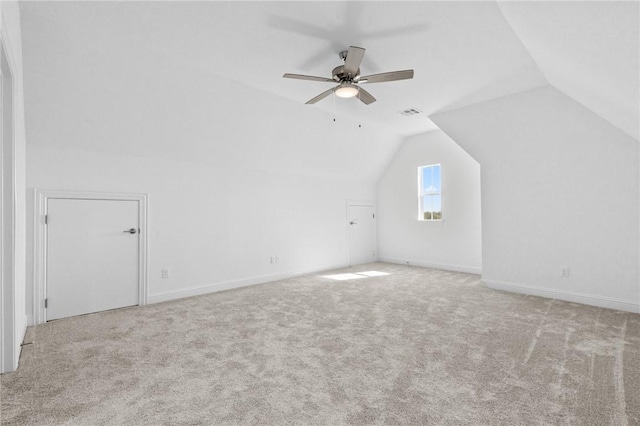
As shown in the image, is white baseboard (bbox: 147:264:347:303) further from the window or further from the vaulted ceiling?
the window

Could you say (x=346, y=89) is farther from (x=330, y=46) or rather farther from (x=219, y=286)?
(x=219, y=286)

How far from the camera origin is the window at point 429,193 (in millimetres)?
6484

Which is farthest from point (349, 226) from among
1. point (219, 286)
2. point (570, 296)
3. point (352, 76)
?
point (352, 76)

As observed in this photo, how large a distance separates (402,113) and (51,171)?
16.1 feet

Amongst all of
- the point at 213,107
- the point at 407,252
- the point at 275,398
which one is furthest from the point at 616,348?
the point at 213,107

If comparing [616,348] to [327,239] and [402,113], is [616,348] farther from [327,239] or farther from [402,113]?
[327,239]

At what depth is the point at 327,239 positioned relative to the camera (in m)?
6.50

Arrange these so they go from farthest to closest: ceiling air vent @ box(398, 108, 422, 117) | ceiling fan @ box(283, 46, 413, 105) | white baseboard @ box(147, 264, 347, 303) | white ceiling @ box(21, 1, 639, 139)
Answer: ceiling air vent @ box(398, 108, 422, 117), white baseboard @ box(147, 264, 347, 303), ceiling fan @ box(283, 46, 413, 105), white ceiling @ box(21, 1, 639, 139)

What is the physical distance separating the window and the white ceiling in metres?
2.83

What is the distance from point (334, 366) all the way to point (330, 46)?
Answer: 291 centimetres

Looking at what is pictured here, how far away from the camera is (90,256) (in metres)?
3.67

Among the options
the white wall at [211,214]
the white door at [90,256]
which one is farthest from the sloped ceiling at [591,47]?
the white door at [90,256]

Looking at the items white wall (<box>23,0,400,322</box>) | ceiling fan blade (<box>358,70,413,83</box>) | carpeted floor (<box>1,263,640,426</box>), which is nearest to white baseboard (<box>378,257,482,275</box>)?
white wall (<box>23,0,400,322</box>)

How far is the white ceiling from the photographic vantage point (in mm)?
2209
